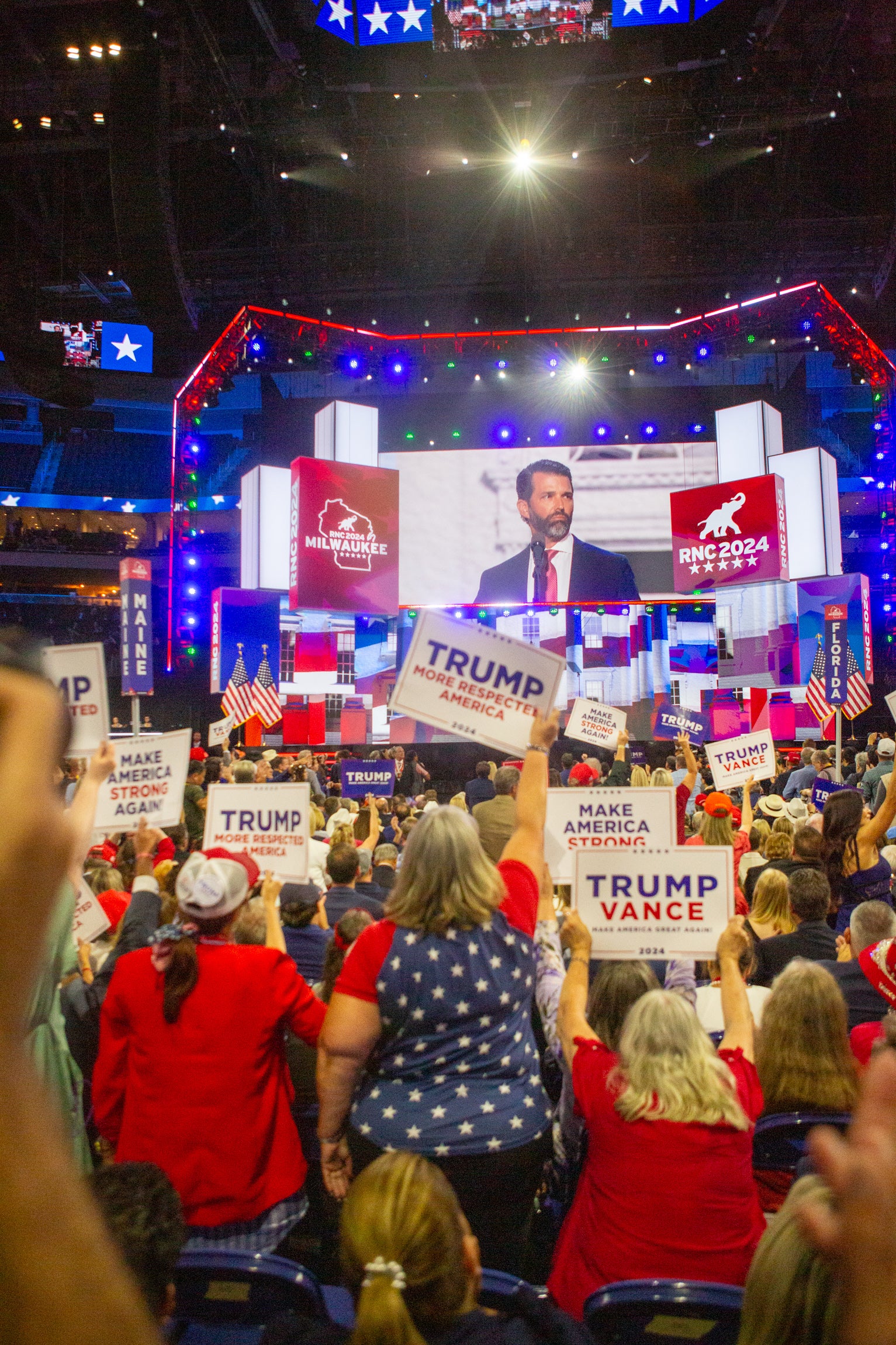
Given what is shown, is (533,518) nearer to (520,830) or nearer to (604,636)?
(604,636)

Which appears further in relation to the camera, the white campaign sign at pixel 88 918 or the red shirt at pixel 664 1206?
the white campaign sign at pixel 88 918

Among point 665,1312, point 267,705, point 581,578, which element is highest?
point 581,578

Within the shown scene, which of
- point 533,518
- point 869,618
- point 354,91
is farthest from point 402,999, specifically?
point 869,618

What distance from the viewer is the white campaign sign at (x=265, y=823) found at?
14.7ft

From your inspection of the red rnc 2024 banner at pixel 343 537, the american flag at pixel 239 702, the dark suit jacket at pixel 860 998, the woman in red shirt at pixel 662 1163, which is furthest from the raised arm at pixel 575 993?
the red rnc 2024 banner at pixel 343 537

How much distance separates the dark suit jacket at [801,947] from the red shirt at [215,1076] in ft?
8.77

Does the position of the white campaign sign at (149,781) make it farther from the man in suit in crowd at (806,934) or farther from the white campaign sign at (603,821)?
the man in suit in crowd at (806,934)

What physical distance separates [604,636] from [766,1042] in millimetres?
20232

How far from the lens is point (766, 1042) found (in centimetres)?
312

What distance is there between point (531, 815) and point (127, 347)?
21.5m

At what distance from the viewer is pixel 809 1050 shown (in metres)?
3.04

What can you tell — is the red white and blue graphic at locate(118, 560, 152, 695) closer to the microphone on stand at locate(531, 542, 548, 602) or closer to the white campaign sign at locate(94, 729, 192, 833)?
the white campaign sign at locate(94, 729, 192, 833)

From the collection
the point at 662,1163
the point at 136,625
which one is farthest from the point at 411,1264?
the point at 136,625

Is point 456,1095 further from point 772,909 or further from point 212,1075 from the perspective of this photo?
point 772,909
